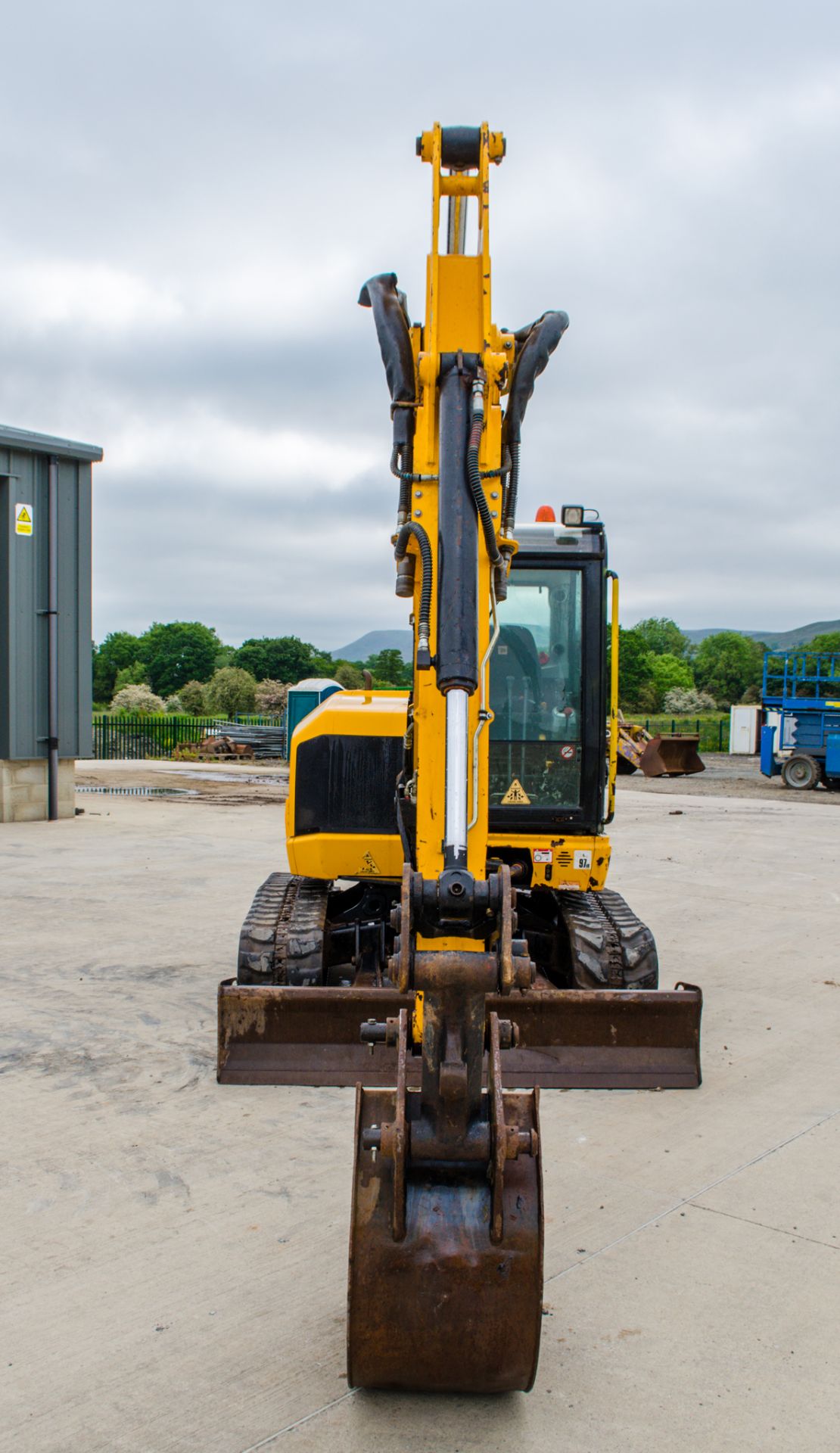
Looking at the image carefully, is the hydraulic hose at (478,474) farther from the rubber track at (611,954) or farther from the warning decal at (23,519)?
the warning decal at (23,519)

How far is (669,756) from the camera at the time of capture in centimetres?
2848

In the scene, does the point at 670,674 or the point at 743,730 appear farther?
the point at 670,674

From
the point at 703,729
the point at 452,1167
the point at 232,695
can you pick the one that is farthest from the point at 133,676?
the point at 452,1167

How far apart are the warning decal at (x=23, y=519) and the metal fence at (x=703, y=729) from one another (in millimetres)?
32685

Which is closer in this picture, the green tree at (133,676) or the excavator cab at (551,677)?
the excavator cab at (551,677)

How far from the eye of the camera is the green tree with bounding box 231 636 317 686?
101 meters

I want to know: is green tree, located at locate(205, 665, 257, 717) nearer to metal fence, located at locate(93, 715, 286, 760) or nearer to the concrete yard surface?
metal fence, located at locate(93, 715, 286, 760)

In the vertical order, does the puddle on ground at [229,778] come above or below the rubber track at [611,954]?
below

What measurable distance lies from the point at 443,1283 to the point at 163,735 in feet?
119

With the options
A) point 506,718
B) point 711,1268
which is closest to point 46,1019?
point 506,718

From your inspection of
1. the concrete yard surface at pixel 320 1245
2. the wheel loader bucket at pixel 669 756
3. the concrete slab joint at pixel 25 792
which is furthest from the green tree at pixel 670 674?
the concrete yard surface at pixel 320 1245

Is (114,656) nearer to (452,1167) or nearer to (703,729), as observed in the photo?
(703,729)

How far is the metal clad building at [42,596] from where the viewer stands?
14992 mm

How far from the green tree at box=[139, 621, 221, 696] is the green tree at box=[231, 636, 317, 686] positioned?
3597 mm
